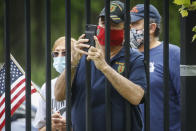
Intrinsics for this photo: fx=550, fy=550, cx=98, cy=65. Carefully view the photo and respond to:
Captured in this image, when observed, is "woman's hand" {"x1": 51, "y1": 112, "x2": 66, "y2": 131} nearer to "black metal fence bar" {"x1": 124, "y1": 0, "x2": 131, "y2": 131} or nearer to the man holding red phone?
the man holding red phone

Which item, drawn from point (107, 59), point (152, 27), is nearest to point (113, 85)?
point (107, 59)

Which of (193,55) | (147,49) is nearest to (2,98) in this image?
(147,49)

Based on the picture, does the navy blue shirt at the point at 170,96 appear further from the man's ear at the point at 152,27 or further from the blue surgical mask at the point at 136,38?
the man's ear at the point at 152,27

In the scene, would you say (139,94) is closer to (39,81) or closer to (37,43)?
(39,81)

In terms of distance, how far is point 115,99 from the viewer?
136 inches

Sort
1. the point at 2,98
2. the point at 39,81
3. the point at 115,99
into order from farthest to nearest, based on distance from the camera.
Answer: the point at 39,81, the point at 2,98, the point at 115,99

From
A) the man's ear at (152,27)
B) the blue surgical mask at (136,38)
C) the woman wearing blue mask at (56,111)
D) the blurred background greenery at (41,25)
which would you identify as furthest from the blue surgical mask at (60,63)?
the blurred background greenery at (41,25)

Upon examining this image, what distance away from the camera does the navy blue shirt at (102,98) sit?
11.3 ft

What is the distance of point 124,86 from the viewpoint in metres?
3.24

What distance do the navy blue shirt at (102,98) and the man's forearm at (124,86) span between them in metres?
0.08

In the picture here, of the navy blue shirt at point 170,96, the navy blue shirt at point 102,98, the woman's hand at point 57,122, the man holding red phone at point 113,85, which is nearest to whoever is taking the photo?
the man holding red phone at point 113,85

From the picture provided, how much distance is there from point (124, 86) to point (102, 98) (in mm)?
312

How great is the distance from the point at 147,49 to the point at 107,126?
0.52 m

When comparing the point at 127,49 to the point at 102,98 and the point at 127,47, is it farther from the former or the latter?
the point at 102,98
